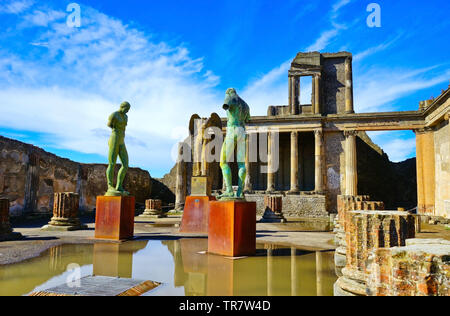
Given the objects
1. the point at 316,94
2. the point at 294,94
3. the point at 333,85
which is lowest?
the point at 316,94

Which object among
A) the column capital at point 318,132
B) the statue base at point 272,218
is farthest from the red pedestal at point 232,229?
the column capital at point 318,132

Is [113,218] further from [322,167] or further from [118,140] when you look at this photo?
[322,167]

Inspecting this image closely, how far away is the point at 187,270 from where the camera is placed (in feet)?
13.3

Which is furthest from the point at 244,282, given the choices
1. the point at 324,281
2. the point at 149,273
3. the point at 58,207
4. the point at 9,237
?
the point at 58,207

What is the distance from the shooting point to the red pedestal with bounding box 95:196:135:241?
6582mm

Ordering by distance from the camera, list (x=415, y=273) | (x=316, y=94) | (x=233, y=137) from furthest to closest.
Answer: (x=316, y=94)
(x=233, y=137)
(x=415, y=273)

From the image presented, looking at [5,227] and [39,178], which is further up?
[39,178]

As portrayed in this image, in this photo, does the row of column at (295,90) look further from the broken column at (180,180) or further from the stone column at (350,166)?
the broken column at (180,180)

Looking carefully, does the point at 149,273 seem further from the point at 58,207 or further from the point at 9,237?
the point at 58,207

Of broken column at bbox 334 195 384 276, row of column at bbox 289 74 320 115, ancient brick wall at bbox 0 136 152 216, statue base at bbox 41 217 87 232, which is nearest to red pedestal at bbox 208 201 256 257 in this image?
broken column at bbox 334 195 384 276

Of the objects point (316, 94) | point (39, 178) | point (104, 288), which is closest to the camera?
point (104, 288)

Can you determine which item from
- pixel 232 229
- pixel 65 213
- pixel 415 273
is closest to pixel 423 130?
pixel 232 229

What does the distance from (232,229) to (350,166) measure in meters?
18.5

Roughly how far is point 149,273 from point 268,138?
19664mm
